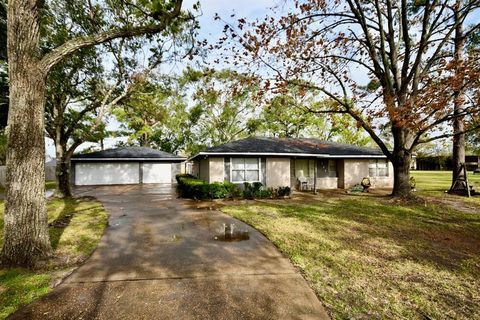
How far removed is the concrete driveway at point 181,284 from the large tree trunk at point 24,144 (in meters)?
1.12

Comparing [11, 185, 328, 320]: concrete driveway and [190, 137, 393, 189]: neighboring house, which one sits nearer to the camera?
[11, 185, 328, 320]: concrete driveway

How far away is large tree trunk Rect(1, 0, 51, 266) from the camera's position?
159 inches

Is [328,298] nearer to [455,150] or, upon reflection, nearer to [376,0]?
[376,0]

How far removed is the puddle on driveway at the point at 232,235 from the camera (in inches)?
230

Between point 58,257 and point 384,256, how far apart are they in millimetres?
6432

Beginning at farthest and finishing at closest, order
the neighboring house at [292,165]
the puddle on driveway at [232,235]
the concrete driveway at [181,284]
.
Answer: the neighboring house at [292,165] → the puddle on driveway at [232,235] → the concrete driveway at [181,284]

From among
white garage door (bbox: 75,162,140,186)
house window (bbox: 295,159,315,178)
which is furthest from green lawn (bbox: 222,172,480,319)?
A: white garage door (bbox: 75,162,140,186)

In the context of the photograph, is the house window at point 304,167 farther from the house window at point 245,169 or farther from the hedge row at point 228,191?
the hedge row at point 228,191

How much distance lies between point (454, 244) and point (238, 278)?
5.37 meters

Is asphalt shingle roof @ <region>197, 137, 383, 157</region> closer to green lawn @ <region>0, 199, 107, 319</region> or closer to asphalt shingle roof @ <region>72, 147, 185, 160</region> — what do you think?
green lawn @ <region>0, 199, 107, 319</region>

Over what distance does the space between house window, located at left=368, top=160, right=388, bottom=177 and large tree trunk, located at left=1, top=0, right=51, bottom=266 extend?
60.7 ft

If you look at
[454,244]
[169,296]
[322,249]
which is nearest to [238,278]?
[169,296]

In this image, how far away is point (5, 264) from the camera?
402 centimetres

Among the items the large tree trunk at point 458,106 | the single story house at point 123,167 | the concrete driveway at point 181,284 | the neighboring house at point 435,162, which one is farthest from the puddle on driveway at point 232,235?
the neighboring house at point 435,162
